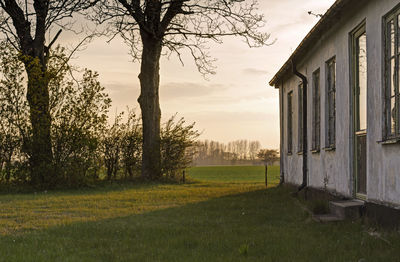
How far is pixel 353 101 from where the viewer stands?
10281mm

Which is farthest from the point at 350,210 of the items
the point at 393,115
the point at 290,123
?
the point at 290,123

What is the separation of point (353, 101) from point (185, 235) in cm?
431

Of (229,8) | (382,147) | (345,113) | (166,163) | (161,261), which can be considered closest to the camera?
(161,261)

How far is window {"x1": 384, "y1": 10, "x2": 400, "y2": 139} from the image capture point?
25.9 ft

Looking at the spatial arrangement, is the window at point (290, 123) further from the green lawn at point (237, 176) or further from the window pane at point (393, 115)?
the window pane at point (393, 115)

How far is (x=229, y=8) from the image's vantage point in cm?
2294

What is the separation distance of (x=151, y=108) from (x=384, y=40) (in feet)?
54.3

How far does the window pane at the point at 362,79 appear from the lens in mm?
9727

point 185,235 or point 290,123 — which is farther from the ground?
point 290,123

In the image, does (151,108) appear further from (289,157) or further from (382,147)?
(382,147)

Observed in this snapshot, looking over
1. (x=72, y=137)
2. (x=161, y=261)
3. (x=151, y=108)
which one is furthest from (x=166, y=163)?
(x=161, y=261)

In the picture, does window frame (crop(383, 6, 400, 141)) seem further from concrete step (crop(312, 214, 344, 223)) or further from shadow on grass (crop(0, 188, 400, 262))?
concrete step (crop(312, 214, 344, 223))

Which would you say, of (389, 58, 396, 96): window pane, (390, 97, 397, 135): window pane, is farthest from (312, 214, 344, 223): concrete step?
(389, 58, 396, 96): window pane

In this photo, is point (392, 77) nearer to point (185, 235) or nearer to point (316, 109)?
point (185, 235)
